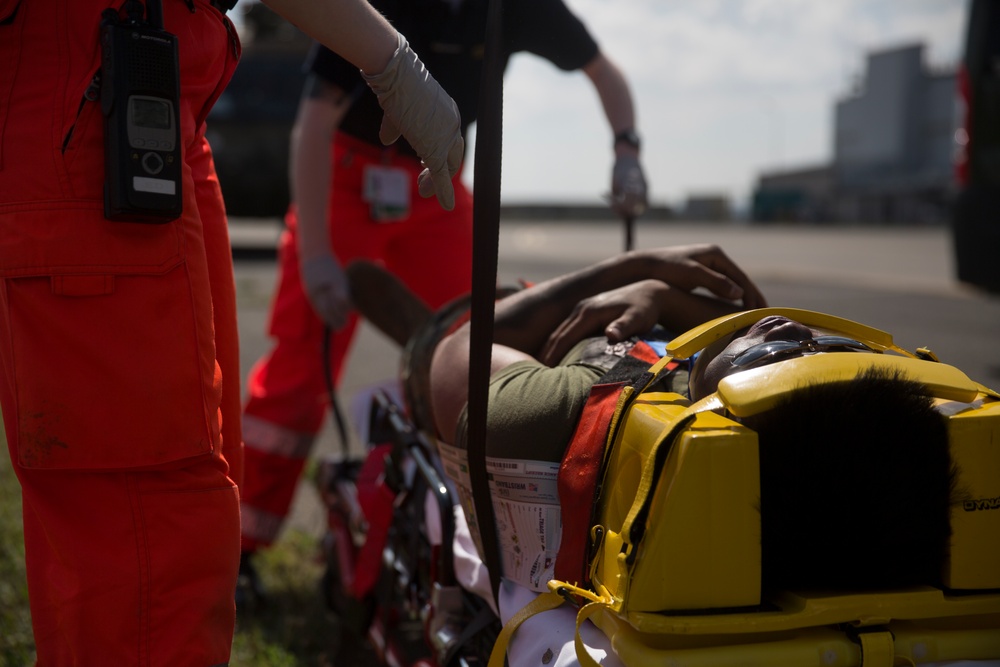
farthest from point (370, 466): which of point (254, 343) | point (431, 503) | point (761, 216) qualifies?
point (761, 216)

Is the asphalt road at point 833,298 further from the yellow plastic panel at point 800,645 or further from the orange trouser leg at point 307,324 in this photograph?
the yellow plastic panel at point 800,645

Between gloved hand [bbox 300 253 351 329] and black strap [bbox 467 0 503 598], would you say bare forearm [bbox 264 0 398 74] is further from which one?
gloved hand [bbox 300 253 351 329]

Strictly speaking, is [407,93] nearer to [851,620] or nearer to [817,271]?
[851,620]

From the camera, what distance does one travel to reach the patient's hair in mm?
1226

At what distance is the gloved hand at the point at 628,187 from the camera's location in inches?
106

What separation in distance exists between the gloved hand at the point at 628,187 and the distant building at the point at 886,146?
48.6 metres

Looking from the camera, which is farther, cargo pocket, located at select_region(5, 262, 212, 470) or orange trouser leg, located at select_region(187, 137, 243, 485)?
orange trouser leg, located at select_region(187, 137, 243, 485)

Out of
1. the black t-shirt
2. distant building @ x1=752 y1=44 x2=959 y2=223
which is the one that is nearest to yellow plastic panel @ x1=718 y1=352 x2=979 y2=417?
the black t-shirt

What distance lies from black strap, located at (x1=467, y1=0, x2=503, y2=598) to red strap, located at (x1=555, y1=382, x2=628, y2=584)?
5.9 inches

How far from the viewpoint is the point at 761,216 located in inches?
1991

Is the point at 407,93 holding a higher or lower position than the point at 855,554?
higher

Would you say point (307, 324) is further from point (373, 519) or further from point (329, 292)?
point (373, 519)

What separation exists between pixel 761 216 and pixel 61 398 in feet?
170

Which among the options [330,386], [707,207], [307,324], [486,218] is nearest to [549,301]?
[486,218]
